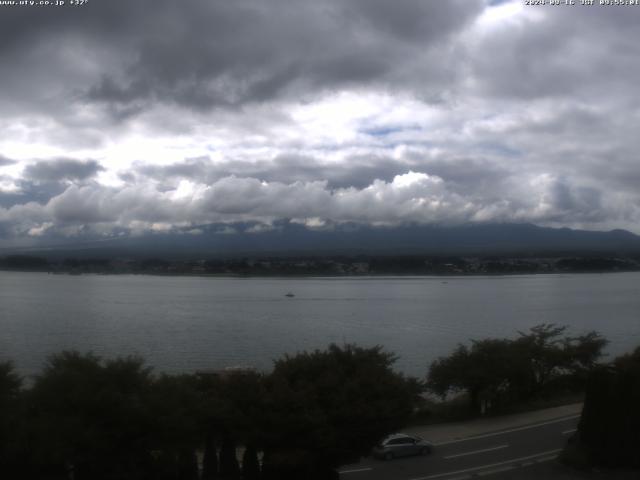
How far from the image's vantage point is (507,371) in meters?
19.7

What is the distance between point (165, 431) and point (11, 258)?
4976 inches

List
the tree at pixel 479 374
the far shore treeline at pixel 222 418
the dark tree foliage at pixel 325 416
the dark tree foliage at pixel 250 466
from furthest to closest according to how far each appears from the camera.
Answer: the tree at pixel 479 374, the dark tree foliage at pixel 250 466, the dark tree foliage at pixel 325 416, the far shore treeline at pixel 222 418

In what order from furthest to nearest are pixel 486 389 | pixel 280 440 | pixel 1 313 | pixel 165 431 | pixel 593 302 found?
1. pixel 593 302
2. pixel 1 313
3. pixel 486 389
4. pixel 280 440
5. pixel 165 431

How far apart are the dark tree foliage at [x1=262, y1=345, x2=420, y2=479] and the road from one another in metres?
1.62

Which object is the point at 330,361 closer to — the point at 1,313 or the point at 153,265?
the point at 1,313

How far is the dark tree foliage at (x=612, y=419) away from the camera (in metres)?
12.6

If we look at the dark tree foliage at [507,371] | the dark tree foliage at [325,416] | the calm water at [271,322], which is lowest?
the calm water at [271,322]

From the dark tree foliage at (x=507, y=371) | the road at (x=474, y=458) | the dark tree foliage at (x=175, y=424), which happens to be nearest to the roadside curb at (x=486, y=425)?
the road at (x=474, y=458)

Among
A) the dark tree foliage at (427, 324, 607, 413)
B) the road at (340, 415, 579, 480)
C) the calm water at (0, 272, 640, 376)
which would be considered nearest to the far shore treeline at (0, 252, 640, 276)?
the calm water at (0, 272, 640, 376)

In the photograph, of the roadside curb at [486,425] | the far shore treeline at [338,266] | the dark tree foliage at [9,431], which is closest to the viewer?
the dark tree foliage at [9,431]

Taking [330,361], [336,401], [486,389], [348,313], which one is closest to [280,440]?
[336,401]

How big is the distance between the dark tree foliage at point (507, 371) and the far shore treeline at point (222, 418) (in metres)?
5.92

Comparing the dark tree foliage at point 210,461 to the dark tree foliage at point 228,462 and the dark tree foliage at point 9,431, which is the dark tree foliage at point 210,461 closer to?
the dark tree foliage at point 228,462

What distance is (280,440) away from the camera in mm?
10641
